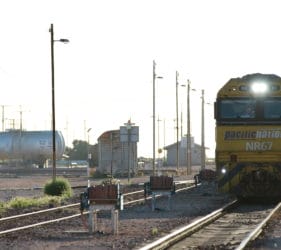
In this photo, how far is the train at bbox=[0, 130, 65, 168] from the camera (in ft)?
271

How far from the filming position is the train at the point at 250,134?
995 inches

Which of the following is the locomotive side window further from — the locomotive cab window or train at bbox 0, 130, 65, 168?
train at bbox 0, 130, 65, 168

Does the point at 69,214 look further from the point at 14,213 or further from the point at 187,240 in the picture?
the point at 187,240

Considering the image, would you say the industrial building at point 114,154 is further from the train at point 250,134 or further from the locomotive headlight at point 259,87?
the locomotive headlight at point 259,87

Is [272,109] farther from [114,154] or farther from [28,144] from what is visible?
[28,144]

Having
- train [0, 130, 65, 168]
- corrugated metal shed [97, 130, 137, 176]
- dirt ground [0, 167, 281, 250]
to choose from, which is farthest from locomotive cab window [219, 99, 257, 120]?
train [0, 130, 65, 168]

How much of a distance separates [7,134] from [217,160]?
61.8 m

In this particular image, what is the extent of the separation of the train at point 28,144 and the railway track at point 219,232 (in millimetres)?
59841

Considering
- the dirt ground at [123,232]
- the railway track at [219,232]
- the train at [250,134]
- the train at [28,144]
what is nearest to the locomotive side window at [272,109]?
the train at [250,134]

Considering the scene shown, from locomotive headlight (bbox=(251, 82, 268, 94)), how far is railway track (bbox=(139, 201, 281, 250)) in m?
3.98

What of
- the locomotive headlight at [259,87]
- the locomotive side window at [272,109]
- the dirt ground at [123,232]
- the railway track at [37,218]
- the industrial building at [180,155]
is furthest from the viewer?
the industrial building at [180,155]

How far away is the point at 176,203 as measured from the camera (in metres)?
27.8

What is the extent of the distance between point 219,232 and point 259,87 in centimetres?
917

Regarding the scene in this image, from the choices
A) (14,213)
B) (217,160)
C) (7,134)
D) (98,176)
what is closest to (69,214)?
(14,213)
